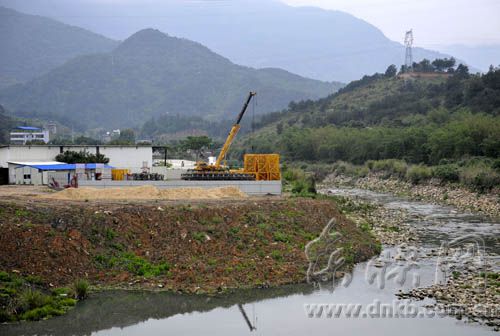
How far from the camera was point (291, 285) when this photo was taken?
2659 centimetres

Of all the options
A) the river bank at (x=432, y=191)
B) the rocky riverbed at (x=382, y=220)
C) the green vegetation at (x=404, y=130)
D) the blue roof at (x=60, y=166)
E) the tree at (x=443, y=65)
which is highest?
the tree at (x=443, y=65)

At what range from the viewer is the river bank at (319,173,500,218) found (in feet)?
165

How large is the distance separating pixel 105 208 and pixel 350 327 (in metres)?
13.6

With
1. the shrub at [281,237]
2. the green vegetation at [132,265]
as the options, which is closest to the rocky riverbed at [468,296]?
the shrub at [281,237]

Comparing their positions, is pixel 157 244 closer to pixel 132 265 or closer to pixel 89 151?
pixel 132 265

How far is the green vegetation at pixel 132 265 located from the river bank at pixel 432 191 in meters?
28.5

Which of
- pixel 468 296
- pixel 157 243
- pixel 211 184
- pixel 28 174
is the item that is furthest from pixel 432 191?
pixel 157 243

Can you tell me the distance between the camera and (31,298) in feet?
73.4

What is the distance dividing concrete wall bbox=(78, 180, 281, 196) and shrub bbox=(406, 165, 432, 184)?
26598mm

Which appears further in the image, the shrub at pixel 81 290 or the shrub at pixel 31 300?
the shrub at pixel 81 290

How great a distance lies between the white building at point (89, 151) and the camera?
50156 millimetres

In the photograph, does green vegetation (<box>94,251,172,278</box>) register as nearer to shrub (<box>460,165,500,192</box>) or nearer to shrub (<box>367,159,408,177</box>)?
shrub (<box>460,165,500,192</box>)

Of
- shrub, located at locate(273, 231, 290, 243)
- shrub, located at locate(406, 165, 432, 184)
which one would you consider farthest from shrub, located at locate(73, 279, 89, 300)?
shrub, located at locate(406, 165, 432, 184)

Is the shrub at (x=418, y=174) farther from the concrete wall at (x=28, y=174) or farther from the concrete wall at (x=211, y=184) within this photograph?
the concrete wall at (x=28, y=174)
